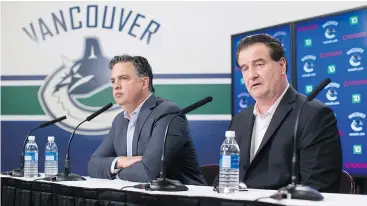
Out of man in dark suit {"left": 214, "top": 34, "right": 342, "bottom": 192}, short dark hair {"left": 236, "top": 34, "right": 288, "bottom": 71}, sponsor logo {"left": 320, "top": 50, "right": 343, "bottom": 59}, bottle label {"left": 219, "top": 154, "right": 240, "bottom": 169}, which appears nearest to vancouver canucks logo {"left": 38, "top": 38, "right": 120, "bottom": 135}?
sponsor logo {"left": 320, "top": 50, "right": 343, "bottom": 59}

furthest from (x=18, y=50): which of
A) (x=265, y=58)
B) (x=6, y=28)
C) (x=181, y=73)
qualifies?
(x=265, y=58)

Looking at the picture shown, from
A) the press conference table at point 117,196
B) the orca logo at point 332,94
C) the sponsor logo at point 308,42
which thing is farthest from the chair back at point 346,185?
the sponsor logo at point 308,42

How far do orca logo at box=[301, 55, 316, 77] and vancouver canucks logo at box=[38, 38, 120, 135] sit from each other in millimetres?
1969

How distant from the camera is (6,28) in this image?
5.16 metres

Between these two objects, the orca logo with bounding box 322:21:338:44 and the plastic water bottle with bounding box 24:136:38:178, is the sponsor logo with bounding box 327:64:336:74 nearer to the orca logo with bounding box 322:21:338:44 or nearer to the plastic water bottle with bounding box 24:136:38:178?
the orca logo with bounding box 322:21:338:44

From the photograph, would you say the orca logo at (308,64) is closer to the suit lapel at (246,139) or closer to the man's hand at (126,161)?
the suit lapel at (246,139)

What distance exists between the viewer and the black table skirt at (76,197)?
6.42 ft

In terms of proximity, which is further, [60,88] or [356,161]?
[60,88]

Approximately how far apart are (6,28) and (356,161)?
142 inches

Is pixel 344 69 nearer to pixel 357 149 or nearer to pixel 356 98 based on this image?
pixel 356 98

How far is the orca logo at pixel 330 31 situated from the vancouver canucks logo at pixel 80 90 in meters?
2.17

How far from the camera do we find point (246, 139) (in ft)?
8.51

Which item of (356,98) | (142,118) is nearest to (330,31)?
(356,98)

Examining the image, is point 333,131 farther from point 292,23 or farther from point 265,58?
point 292,23
